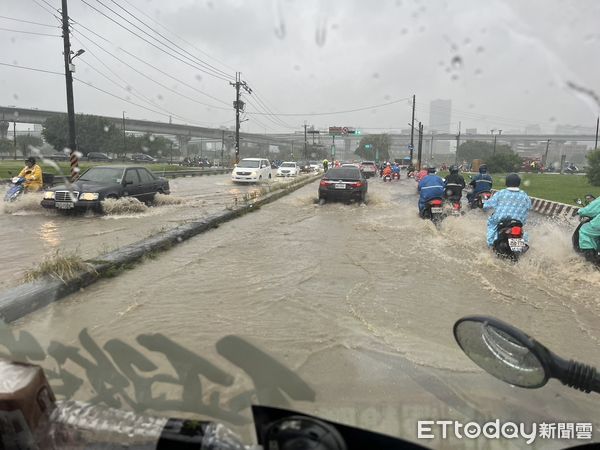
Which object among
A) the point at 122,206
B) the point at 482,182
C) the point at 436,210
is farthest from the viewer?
the point at 482,182

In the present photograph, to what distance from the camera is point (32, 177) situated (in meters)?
13.6

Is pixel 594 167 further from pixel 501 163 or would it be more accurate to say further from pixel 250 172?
pixel 501 163

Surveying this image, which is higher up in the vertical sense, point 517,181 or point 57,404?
point 517,181

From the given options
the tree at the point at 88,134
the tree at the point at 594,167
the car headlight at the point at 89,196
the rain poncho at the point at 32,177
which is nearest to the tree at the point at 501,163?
the tree at the point at 594,167

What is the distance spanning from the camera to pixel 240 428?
8.66 ft

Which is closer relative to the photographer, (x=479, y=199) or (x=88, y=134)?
(x=479, y=199)

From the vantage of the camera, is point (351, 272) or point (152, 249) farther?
point (152, 249)

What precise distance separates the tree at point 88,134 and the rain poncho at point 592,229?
2485 inches

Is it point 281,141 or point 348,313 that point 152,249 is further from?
point 281,141

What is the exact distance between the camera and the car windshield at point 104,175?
12.6m

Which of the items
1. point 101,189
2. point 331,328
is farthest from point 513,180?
point 101,189

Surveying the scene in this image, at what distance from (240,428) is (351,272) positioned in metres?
4.27

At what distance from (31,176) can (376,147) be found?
91859 mm

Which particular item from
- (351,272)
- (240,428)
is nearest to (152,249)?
(351,272)
